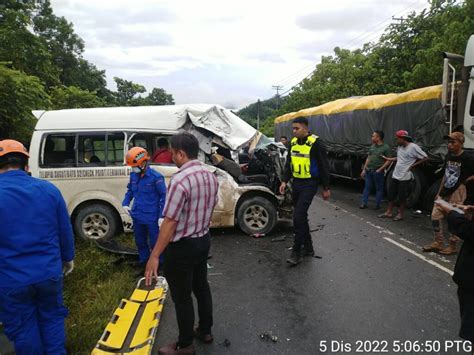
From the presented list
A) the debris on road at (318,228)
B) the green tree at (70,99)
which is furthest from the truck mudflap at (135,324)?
the green tree at (70,99)

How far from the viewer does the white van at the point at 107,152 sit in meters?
5.91

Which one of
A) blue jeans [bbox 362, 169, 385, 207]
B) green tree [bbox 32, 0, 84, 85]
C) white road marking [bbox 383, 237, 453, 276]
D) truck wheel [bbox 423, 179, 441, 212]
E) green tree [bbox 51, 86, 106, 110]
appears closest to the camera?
white road marking [bbox 383, 237, 453, 276]

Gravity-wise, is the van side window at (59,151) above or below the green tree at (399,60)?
below

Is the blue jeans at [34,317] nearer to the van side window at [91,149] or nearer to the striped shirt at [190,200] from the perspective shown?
the striped shirt at [190,200]

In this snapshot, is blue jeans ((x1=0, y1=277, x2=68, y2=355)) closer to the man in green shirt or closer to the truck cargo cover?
the man in green shirt

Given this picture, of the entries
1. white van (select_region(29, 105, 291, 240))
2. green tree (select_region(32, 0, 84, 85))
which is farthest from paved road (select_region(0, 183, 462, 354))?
green tree (select_region(32, 0, 84, 85))

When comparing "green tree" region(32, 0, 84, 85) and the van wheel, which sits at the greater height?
"green tree" region(32, 0, 84, 85)

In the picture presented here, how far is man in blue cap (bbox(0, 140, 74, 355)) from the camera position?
2396 millimetres

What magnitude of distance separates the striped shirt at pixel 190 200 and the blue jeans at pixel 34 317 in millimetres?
897

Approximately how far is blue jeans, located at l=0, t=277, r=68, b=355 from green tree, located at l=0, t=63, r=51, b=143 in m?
7.36

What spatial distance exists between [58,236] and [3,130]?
770 cm

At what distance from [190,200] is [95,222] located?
3.82m

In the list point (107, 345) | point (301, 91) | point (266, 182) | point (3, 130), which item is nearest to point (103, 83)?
point (301, 91)

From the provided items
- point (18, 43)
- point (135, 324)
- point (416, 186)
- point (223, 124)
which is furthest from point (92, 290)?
point (18, 43)
